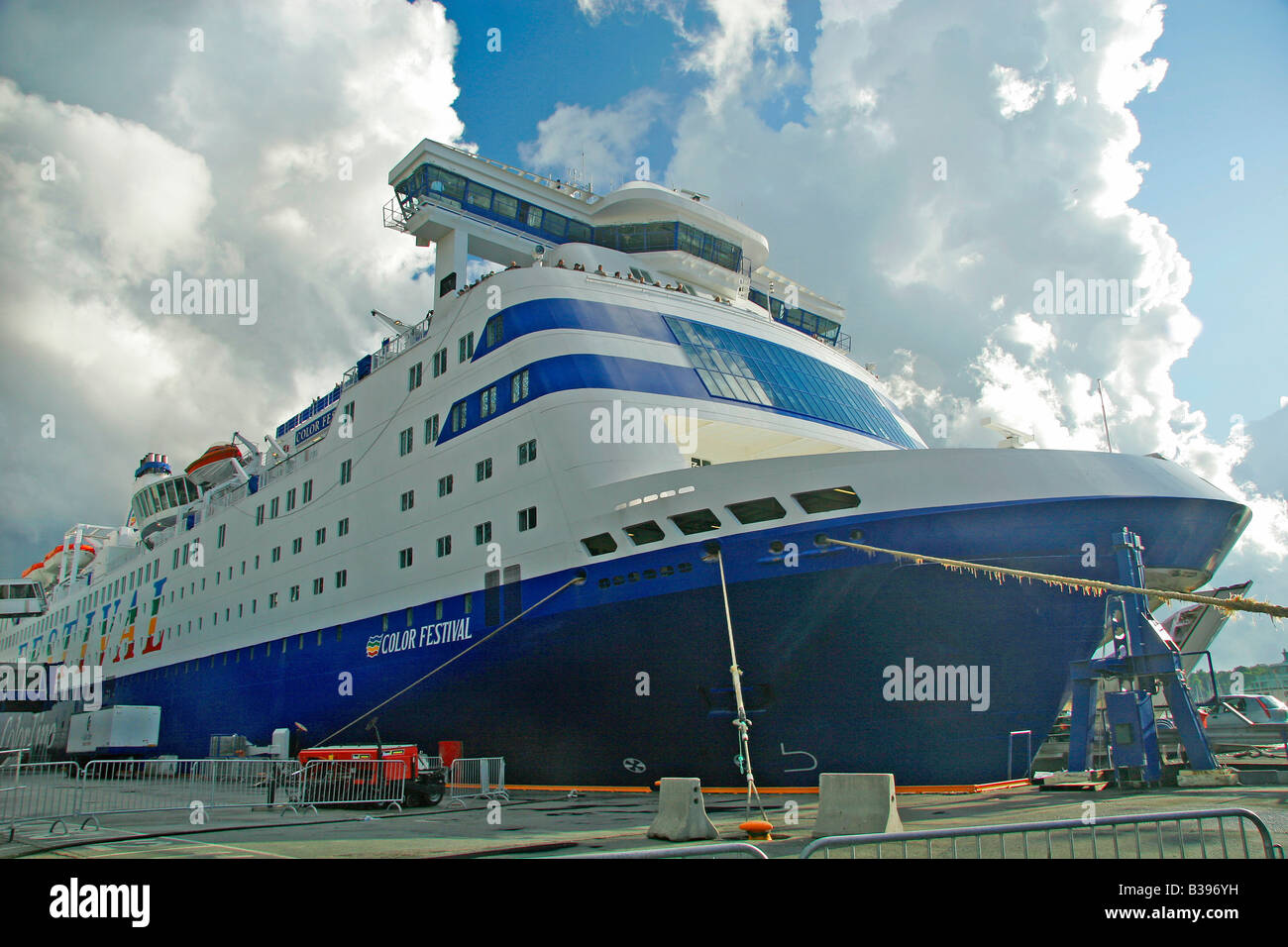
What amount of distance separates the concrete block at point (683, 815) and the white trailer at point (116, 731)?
103 ft

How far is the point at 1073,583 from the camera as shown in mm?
11008

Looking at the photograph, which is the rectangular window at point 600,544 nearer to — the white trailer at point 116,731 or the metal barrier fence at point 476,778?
the metal barrier fence at point 476,778

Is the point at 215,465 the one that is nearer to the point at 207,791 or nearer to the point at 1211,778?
the point at 207,791

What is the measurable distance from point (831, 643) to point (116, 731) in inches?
1228

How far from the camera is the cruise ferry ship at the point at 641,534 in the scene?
13.3 meters

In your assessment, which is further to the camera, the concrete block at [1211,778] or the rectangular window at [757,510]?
the rectangular window at [757,510]

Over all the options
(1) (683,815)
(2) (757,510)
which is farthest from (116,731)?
(1) (683,815)

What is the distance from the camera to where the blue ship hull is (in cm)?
1318

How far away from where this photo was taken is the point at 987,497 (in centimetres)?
1321

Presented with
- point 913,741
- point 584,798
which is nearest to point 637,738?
point 584,798

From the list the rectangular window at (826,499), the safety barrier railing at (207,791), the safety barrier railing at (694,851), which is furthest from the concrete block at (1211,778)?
the safety barrier railing at (207,791)

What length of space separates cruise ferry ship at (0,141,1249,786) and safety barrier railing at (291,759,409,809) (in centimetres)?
243
